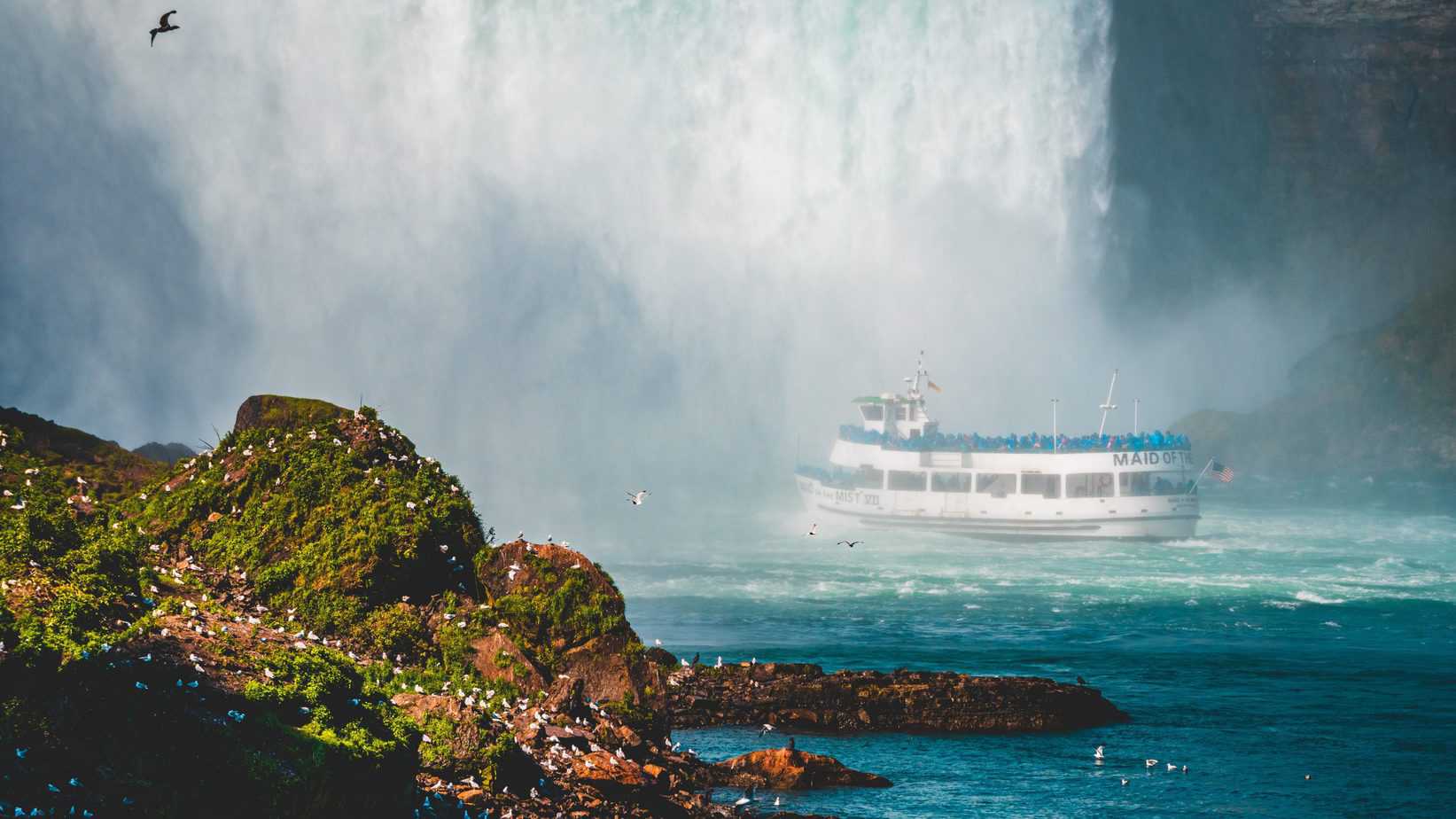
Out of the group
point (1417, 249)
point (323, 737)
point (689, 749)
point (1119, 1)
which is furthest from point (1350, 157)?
point (323, 737)

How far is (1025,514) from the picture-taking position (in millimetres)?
67750

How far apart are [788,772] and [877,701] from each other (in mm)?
6014

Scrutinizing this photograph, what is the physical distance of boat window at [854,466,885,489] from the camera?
72.6 metres

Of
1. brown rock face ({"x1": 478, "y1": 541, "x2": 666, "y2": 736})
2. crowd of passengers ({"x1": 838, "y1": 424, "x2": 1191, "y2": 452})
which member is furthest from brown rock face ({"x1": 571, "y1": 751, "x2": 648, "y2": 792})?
crowd of passengers ({"x1": 838, "y1": 424, "x2": 1191, "y2": 452})

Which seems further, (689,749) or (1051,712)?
(1051,712)

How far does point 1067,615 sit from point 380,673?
2949 centimetres

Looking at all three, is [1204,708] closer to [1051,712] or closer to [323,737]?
[1051,712]

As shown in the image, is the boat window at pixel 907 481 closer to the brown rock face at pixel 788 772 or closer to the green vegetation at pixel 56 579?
the brown rock face at pixel 788 772

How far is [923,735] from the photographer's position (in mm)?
25172

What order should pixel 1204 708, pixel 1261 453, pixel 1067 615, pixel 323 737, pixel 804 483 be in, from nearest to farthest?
pixel 323 737, pixel 1204 708, pixel 1067 615, pixel 804 483, pixel 1261 453

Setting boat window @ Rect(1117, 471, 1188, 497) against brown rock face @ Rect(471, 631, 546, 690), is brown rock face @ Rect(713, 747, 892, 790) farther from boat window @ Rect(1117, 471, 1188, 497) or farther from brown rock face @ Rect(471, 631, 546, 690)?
boat window @ Rect(1117, 471, 1188, 497)

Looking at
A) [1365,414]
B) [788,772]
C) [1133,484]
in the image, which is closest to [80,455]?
[788,772]

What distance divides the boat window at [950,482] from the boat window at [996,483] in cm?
71

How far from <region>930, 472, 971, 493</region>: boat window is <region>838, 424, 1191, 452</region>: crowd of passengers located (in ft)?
5.09
